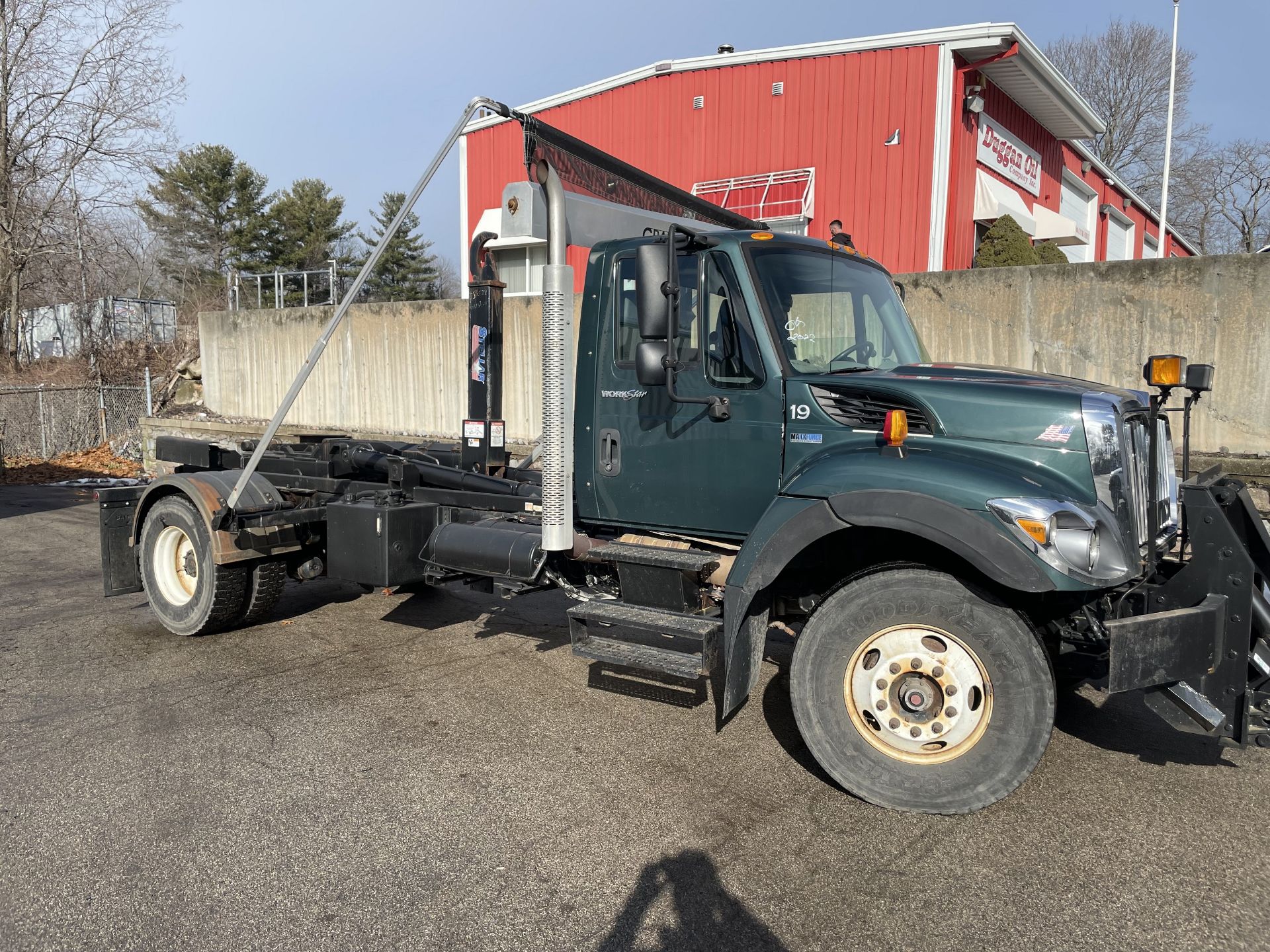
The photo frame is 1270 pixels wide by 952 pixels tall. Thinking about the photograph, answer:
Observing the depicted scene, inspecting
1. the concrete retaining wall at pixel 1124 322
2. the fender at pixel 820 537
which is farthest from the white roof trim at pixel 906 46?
the fender at pixel 820 537

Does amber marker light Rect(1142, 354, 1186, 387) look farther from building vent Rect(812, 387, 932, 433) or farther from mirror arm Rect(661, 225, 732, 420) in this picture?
mirror arm Rect(661, 225, 732, 420)

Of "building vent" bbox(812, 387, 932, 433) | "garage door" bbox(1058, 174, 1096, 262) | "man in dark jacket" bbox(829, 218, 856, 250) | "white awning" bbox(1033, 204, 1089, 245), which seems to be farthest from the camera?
"garage door" bbox(1058, 174, 1096, 262)

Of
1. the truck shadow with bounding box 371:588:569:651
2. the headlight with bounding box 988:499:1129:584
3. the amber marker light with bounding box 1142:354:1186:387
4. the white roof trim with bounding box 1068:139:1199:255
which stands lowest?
the truck shadow with bounding box 371:588:569:651

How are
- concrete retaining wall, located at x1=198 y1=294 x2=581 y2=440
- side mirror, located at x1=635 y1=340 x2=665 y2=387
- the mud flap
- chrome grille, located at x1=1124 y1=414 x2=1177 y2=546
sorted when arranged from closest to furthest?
chrome grille, located at x1=1124 y1=414 x2=1177 y2=546 < side mirror, located at x1=635 y1=340 x2=665 y2=387 < the mud flap < concrete retaining wall, located at x1=198 y1=294 x2=581 y2=440

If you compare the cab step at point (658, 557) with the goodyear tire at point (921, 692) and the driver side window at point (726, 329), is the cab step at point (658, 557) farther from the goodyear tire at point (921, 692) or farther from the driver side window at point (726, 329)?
the driver side window at point (726, 329)

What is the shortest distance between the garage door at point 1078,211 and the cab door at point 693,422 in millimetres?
21503

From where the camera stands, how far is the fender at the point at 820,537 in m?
3.44

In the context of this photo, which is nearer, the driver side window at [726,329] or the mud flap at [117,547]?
the driver side window at [726,329]

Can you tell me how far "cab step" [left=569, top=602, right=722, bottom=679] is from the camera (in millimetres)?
4168

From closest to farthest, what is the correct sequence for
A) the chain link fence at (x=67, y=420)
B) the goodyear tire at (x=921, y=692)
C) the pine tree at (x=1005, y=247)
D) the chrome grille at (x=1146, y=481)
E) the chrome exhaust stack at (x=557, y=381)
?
the goodyear tire at (x=921, y=692), the chrome grille at (x=1146, y=481), the chrome exhaust stack at (x=557, y=381), the pine tree at (x=1005, y=247), the chain link fence at (x=67, y=420)

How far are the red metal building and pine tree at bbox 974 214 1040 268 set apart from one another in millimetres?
725

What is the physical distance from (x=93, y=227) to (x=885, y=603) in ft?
86.8

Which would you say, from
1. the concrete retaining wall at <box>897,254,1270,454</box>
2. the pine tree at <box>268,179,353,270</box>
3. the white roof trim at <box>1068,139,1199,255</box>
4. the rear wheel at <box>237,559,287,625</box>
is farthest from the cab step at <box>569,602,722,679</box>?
the pine tree at <box>268,179,353,270</box>

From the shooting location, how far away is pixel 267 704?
5.12 meters
